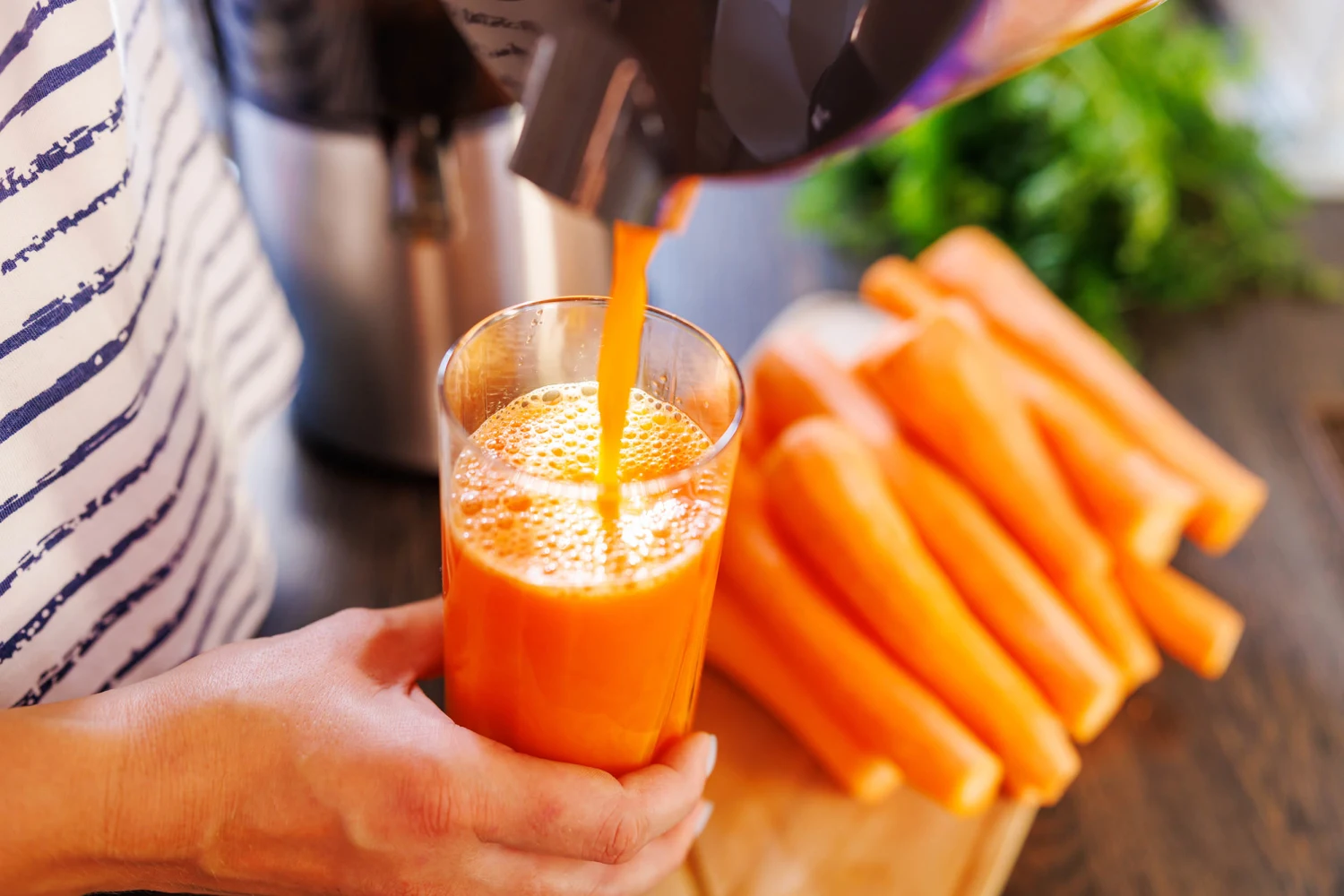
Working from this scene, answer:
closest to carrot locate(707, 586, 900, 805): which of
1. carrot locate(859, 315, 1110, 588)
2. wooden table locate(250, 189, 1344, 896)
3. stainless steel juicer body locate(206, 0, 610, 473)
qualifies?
wooden table locate(250, 189, 1344, 896)

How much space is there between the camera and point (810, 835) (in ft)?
3.11

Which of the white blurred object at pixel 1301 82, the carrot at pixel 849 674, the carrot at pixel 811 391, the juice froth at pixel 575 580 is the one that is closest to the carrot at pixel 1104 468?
the carrot at pixel 811 391

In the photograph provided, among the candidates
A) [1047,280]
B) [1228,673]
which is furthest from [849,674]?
[1047,280]

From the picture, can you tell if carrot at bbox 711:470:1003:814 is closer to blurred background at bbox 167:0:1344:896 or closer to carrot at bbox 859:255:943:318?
blurred background at bbox 167:0:1344:896

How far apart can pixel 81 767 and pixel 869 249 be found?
1.18m

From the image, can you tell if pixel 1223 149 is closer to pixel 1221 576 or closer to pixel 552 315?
pixel 1221 576

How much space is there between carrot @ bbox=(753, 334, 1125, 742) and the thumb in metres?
0.51

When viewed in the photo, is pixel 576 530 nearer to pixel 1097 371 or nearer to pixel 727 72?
pixel 727 72

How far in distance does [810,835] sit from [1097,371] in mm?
567

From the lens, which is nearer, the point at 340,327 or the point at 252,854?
the point at 252,854

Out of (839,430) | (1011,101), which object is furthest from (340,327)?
(1011,101)

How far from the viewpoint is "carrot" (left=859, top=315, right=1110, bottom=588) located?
104 centimetres

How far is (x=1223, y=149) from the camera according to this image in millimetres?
1543

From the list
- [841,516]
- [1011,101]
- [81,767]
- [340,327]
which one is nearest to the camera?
[81,767]
